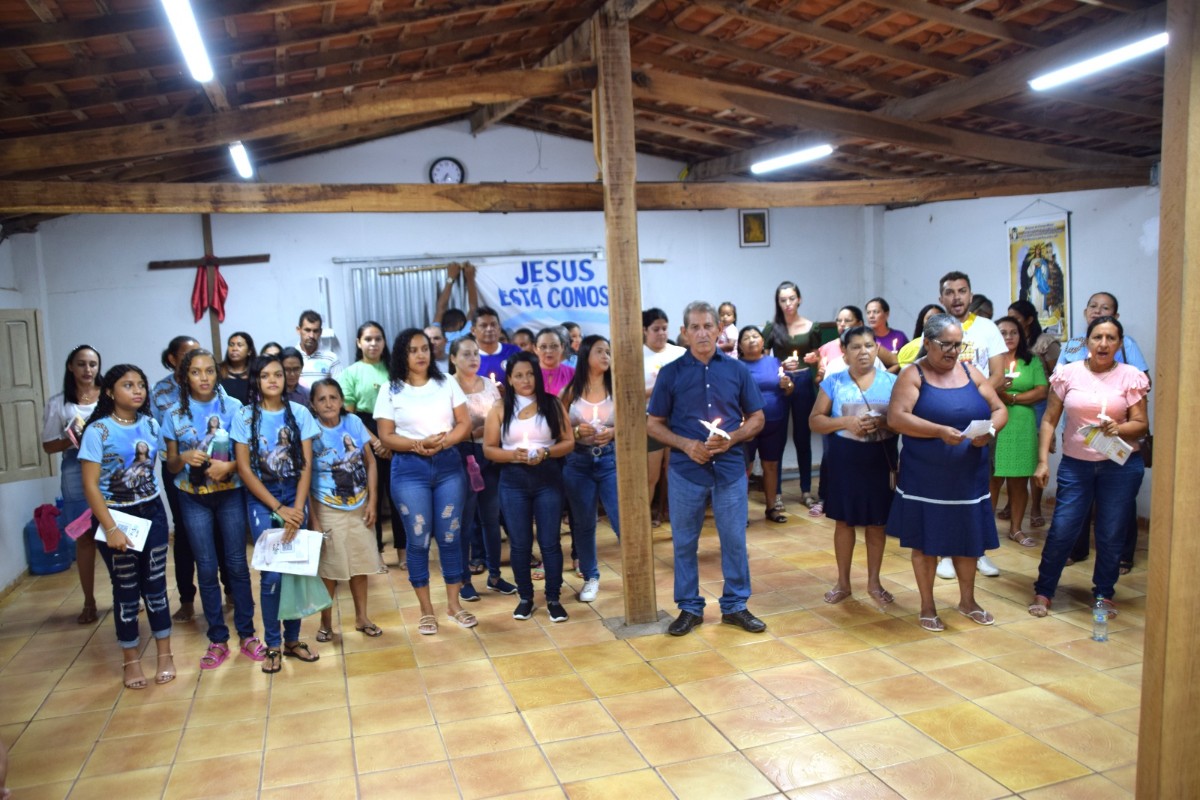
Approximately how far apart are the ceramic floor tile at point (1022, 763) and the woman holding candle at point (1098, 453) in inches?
59.4

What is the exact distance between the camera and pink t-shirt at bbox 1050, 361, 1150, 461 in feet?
15.1

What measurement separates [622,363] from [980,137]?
10.3 ft

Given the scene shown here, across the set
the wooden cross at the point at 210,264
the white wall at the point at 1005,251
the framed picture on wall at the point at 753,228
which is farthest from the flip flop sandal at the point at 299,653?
the framed picture on wall at the point at 753,228

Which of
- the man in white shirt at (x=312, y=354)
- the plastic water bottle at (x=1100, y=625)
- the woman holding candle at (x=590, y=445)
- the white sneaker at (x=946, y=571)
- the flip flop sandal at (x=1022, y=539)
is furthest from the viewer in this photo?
the man in white shirt at (x=312, y=354)

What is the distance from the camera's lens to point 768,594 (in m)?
5.41

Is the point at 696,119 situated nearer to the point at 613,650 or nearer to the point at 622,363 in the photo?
the point at 622,363

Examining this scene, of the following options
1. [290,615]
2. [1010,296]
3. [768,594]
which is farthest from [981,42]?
[290,615]

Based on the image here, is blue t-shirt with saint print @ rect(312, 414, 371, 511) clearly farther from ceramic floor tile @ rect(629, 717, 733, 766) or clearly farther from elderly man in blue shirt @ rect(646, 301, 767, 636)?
ceramic floor tile @ rect(629, 717, 733, 766)

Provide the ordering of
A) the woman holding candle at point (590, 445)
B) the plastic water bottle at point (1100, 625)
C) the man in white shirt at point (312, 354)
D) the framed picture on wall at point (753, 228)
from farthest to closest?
the framed picture on wall at point (753, 228) < the man in white shirt at point (312, 354) < the woman holding candle at point (590, 445) < the plastic water bottle at point (1100, 625)

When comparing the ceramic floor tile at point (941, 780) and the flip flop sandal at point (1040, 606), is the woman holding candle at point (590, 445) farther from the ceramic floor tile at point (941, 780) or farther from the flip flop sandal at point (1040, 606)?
the flip flop sandal at point (1040, 606)

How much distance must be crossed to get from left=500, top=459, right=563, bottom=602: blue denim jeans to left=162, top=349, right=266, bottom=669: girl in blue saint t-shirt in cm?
137

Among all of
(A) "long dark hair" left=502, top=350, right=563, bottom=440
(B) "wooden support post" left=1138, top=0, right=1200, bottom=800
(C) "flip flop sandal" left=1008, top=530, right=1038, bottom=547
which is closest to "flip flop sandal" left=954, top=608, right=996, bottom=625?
(C) "flip flop sandal" left=1008, top=530, right=1038, bottom=547

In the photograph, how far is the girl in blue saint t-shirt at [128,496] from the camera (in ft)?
13.6

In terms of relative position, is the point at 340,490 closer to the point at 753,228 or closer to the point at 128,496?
the point at 128,496
